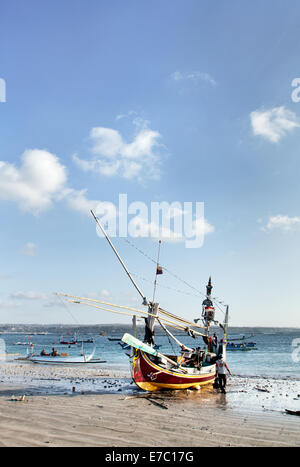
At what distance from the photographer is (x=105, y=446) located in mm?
9008

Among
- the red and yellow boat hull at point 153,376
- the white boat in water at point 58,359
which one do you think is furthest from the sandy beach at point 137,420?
the white boat in water at point 58,359

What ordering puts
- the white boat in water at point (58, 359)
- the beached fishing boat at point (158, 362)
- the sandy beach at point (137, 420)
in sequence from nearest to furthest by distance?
the sandy beach at point (137, 420) → the beached fishing boat at point (158, 362) → the white boat in water at point (58, 359)

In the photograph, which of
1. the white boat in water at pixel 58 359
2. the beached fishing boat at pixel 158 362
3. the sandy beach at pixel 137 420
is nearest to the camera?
the sandy beach at pixel 137 420

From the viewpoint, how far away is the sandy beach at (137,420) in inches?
384

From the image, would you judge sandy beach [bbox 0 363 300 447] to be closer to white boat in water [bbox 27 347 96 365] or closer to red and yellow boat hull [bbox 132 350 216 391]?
red and yellow boat hull [bbox 132 350 216 391]

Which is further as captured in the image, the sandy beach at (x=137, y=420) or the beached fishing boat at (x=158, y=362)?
the beached fishing boat at (x=158, y=362)

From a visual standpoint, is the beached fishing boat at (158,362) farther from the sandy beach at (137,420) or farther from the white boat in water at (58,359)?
the white boat in water at (58,359)

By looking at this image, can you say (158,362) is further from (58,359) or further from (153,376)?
(58,359)

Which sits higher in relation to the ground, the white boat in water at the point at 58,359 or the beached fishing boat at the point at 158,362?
the beached fishing boat at the point at 158,362

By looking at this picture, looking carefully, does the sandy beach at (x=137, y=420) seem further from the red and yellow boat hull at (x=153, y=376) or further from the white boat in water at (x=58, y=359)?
the white boat in water at (x=58, y=359)

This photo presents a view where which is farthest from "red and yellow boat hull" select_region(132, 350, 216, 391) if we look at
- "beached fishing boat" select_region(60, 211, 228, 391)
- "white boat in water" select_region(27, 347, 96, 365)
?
"white boat in water" select_region(27, 347, 96, 365)
